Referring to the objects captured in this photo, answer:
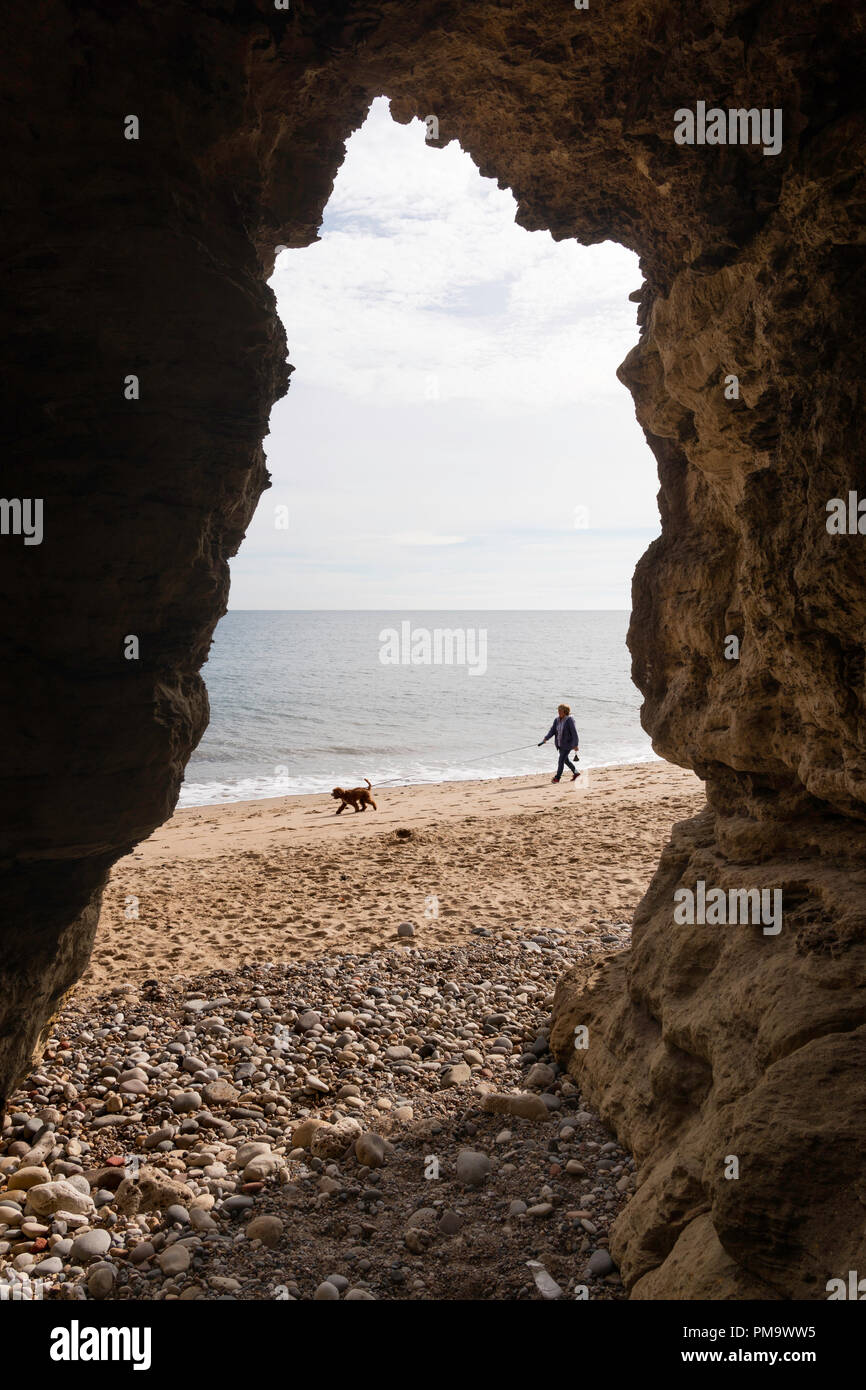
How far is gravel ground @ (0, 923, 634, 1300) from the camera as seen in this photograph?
4117mm

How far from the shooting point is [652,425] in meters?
5.68

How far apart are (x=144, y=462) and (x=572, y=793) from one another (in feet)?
51.4

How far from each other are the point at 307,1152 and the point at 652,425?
5410 millimetres

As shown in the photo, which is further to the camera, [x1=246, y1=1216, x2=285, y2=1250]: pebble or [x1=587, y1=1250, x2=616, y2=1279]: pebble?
[x1=246, y1=1216, x2=285, y2=1250]: pebble

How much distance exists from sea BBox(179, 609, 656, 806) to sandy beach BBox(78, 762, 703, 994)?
7614mm

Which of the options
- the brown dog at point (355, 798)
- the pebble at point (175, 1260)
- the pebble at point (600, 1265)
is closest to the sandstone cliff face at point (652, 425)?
the pebble at point (600, 1265)

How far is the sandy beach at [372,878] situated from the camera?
9180 mm

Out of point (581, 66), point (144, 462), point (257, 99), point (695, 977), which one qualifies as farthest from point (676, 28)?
point (695, 977)

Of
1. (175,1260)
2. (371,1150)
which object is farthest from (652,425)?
(175,1260)

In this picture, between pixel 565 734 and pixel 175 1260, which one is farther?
pixel 565 734

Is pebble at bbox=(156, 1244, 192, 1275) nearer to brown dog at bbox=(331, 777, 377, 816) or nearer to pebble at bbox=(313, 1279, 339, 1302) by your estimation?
pebble at bbox=(313, 1279, 339, 1302)

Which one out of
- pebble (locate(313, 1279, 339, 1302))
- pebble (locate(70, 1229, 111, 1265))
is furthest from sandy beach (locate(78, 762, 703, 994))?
pebble (locate(313, 1279, 339, 1302))

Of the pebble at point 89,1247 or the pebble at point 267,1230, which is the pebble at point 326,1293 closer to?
the pebble at point 267,1230

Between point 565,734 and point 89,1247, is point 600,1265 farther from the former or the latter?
point 565,734
